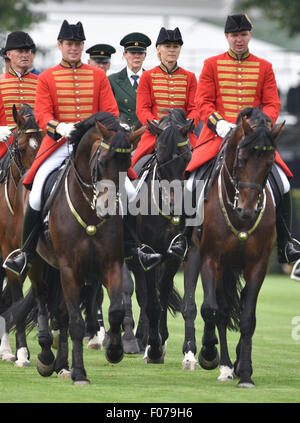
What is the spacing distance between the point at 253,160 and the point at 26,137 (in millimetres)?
3330

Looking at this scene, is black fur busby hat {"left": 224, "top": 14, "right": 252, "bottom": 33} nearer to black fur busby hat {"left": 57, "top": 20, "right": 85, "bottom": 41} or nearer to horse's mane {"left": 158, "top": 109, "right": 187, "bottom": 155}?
horse's mane {"left": 158, "top": 109, "right": 187, "bottom": 155}

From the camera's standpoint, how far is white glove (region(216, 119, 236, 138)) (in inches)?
422

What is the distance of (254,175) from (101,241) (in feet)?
4.78

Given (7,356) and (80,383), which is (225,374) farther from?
(7,356)

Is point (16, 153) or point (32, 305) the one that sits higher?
point (16, 153)

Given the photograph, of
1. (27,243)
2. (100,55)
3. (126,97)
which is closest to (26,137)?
(27,243)

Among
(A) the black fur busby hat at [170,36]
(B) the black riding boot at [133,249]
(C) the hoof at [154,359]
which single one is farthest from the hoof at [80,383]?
(A) the black fur busby hat at [170,36]

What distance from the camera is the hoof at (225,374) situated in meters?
10.5

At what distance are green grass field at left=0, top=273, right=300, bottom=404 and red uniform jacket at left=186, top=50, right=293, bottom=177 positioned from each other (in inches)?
78.7

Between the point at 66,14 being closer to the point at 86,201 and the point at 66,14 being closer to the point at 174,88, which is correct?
the point at 174,88

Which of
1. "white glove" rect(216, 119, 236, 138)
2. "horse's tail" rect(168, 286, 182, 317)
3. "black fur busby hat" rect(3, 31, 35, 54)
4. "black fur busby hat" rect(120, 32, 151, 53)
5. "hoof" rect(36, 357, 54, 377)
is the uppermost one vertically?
"black fur busby hat" rect(3, 31, 35, 54)

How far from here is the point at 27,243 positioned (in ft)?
36.5

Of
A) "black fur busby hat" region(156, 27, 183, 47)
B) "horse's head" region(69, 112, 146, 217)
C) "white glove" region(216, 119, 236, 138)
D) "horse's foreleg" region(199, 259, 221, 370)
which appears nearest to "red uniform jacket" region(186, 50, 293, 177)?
"white glove" region(216, 119, 236, 138)
